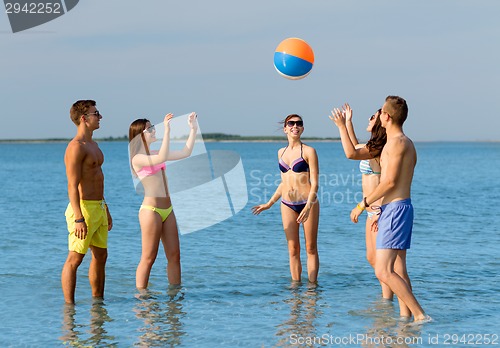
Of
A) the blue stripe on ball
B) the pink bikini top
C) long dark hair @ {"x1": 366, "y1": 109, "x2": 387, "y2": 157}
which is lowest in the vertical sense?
the pink bikini top

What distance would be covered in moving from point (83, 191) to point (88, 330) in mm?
1656

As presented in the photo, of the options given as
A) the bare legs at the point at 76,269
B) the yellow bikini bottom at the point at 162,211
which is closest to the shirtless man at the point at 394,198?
the yellow bikini bottom at the point at 162,211

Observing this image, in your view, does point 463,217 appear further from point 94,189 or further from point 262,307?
point 94,189

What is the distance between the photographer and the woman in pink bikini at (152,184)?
28.8 feet

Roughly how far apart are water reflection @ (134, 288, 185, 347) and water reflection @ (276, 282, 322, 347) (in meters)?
1.16

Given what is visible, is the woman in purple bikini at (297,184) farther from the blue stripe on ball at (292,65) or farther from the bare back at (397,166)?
the bare back at (397,166)

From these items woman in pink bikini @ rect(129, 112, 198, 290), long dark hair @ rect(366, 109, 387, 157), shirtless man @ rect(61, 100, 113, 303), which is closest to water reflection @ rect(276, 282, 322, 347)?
woman in pink bikini @ rect(129, 112, 198, 290)

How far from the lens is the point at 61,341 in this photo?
287 inches

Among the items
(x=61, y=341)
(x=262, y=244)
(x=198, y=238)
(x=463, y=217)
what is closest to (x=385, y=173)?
(x=61, y=341)

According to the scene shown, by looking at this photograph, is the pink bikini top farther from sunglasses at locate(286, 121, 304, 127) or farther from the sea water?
sunglasses at locate(286, 121, 304, 127)

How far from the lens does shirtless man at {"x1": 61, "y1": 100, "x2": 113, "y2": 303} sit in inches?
315

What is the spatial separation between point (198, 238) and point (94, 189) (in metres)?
7.71

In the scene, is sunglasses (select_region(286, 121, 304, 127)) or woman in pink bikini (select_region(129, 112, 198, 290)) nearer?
woman in pink bikini (select_region(129, 112, 198, 290))

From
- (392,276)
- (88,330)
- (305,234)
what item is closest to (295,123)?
(305,234)
